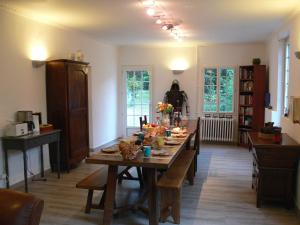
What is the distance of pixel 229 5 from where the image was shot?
3.92 m

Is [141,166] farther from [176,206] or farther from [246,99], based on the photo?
[246,99]

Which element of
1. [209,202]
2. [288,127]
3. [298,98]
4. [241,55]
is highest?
[241,55]

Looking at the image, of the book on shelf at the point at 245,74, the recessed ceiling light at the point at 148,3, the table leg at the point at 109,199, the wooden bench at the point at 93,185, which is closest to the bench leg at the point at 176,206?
the table leg at the point at 109,199

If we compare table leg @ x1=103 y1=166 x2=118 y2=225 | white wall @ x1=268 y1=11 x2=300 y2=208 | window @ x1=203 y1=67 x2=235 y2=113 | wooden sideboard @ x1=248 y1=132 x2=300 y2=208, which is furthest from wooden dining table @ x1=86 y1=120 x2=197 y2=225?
window @ x1=203 y1=67 x2=235 y2=113

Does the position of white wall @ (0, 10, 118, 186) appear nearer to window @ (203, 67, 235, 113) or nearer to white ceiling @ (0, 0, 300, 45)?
white ceiling @ (0, 0, 300, 45)

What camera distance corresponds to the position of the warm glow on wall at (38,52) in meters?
4.64

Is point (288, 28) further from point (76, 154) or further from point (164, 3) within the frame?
point (76, 154)

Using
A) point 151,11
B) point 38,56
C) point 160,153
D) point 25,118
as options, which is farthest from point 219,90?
point 25,118

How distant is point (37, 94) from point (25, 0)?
5.06 feet

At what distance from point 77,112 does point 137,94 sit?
2995 millimetres

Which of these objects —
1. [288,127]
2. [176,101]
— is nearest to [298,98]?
[288,127]

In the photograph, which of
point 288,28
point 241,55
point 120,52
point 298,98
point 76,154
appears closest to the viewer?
point 298,98

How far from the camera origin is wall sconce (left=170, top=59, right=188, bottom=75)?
25.1 ft

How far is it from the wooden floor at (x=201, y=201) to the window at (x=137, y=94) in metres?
2.92
